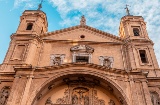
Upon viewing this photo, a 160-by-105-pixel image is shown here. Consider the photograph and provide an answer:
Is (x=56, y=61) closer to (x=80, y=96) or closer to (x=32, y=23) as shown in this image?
(x=80, y=96)

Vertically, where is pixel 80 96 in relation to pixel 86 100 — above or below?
above

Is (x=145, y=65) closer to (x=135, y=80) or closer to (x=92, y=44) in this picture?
(x=135, y=80)

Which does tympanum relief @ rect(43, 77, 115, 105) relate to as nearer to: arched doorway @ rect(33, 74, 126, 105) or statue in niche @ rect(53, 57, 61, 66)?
arched doorway @ rect(33, 74, 126, 105)

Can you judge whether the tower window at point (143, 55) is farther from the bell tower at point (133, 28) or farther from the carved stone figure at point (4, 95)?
the carved stone figure at point (4, 95)

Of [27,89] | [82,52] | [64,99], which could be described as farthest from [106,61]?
[27,89]

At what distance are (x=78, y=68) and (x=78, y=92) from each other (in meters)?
1.99

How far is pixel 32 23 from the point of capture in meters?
26.9

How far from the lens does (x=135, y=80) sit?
66.8 feet

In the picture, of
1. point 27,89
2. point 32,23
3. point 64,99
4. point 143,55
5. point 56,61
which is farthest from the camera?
point 32,23

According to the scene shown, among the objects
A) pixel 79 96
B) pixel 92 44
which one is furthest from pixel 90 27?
pixel 79 96

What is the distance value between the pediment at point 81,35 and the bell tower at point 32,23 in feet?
4.97

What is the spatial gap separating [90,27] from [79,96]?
8673mm

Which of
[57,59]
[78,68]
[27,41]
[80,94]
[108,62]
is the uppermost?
[27,41]

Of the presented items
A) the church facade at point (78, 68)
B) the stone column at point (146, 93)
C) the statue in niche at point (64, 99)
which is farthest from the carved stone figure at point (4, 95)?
the stone column at point (146, 93)
